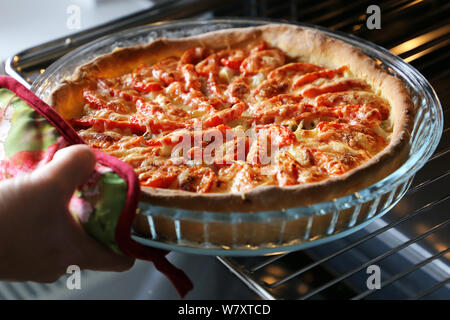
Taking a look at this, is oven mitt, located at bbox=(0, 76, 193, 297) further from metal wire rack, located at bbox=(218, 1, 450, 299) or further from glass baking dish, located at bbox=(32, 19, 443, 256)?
metal wire rack, located at bbox=(218, 1, 450, 299)

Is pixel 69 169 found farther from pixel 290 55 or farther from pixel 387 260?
pixel 290 55

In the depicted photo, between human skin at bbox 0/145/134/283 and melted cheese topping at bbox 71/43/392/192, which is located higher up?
melted cheese topping at bbox 71/43/392/192

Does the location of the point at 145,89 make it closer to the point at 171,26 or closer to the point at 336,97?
the point at 171,26

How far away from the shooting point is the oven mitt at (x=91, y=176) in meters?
1.24

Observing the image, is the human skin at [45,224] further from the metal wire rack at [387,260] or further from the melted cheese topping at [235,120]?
the metal wire rack at [387,260]

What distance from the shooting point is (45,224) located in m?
1.23

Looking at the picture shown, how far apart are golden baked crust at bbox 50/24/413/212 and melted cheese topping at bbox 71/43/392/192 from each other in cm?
4

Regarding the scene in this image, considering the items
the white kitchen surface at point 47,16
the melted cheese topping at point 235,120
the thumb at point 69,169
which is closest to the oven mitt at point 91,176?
the thumb at point 69,169

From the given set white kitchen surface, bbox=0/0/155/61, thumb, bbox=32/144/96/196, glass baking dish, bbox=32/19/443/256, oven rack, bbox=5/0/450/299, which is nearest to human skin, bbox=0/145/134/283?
thumb, bbox=32/144/96/196

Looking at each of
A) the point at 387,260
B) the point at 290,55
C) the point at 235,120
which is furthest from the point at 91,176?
A: the point at 290,55

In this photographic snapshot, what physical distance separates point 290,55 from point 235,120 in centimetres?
47

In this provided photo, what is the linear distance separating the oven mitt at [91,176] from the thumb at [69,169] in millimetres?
39

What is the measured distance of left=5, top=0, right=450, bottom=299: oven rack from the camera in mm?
Answer: 1387

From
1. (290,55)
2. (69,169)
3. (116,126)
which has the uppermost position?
(290,55)
